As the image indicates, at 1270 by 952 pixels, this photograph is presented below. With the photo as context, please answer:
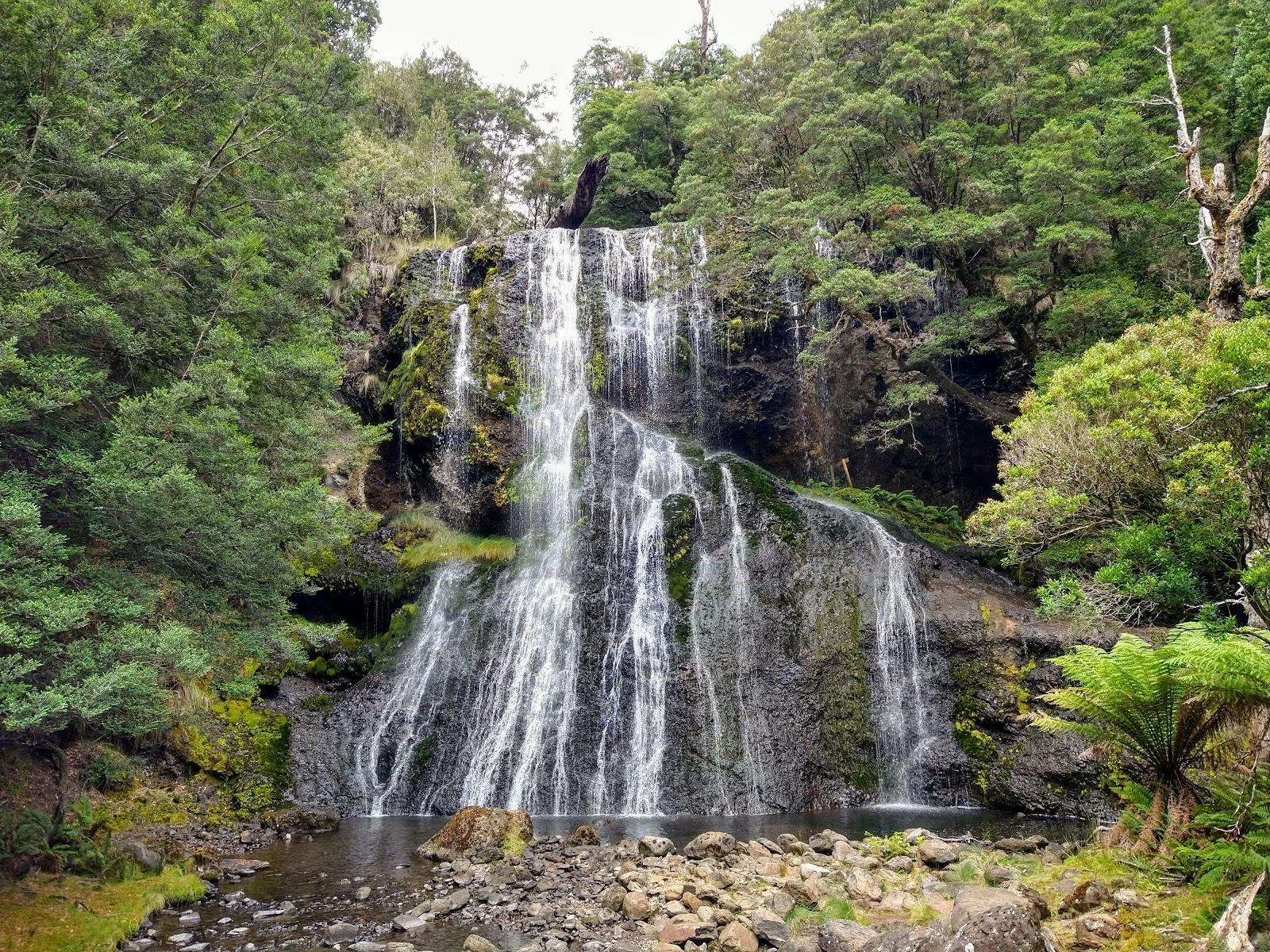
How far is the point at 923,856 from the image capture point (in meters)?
8.35

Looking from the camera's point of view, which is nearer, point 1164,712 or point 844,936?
point 844,936

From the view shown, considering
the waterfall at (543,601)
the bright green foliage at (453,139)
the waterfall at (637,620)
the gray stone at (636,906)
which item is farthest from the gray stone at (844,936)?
the bright green foliage at (453,139)

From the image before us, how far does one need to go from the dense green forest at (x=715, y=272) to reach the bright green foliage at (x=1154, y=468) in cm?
5

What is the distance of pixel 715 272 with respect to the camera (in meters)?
21.7

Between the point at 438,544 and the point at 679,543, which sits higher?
the point at 438,544

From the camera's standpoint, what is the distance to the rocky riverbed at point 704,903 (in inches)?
205

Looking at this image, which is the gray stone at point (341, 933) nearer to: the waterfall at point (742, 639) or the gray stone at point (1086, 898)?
the gray stone at point (1086, 898)

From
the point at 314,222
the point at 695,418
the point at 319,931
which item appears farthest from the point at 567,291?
the point at 319,931

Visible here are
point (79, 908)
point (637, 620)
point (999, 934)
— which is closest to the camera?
point (999, 934)

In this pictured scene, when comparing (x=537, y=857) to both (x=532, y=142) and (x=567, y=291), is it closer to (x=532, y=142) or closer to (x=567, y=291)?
(x=567, y=291)

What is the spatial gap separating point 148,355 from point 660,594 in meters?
10.9

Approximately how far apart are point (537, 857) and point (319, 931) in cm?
306

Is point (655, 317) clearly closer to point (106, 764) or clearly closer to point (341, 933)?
point (106, 764)

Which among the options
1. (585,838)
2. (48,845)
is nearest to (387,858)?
(585,838)
